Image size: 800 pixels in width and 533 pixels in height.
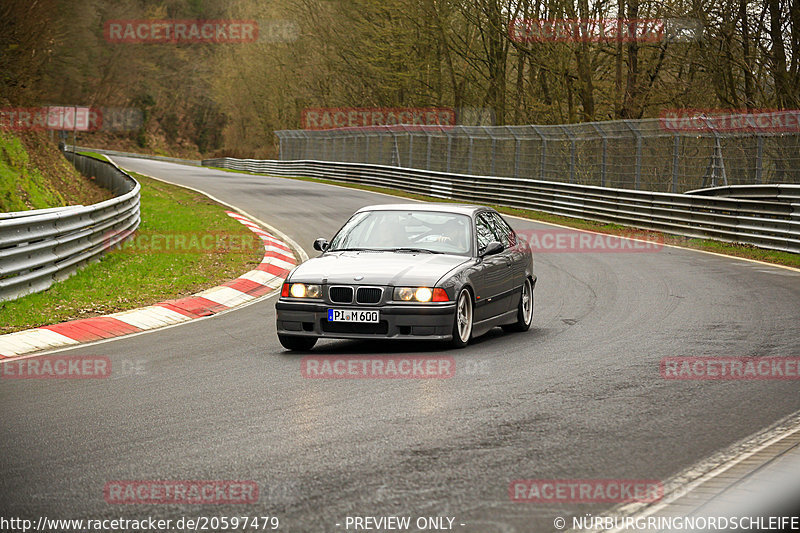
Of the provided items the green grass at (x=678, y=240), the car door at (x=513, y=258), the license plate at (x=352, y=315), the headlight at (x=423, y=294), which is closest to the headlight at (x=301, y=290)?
the license plate at (x=352, y=315)

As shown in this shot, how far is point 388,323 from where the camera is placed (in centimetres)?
871

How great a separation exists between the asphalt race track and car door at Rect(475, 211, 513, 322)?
35cm

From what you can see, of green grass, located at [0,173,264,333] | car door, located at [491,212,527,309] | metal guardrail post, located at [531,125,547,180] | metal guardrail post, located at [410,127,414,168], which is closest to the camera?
car door, located at [491,212,527,309]

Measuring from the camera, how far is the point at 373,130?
44562 millimetres

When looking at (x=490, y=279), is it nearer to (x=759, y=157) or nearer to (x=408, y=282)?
(x=408, y=282)

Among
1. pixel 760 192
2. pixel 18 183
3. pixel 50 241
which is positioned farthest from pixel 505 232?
pixel 760 192

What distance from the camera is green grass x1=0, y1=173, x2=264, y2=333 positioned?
11.2m

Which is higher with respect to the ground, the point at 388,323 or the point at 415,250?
the point at 415,250

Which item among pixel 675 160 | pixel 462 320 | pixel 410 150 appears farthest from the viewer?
pixel 410 150

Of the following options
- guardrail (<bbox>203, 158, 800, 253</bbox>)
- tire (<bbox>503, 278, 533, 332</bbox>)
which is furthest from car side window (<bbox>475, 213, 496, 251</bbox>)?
guardrail (<bbox>203, 158, 800, 253</bbox>)

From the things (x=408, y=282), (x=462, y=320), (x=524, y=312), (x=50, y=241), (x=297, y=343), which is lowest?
(x=297, y=343)

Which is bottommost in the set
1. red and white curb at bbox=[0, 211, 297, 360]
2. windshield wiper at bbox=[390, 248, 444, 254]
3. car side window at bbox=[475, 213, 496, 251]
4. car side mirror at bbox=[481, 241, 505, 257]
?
red and white curb at bbox=[0, 211, 297, 360]

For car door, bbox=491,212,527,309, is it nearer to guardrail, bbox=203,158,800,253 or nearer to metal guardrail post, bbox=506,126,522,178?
guardrail, bbox=203,158,800,253

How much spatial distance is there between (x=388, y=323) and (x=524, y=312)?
98.9 inches
